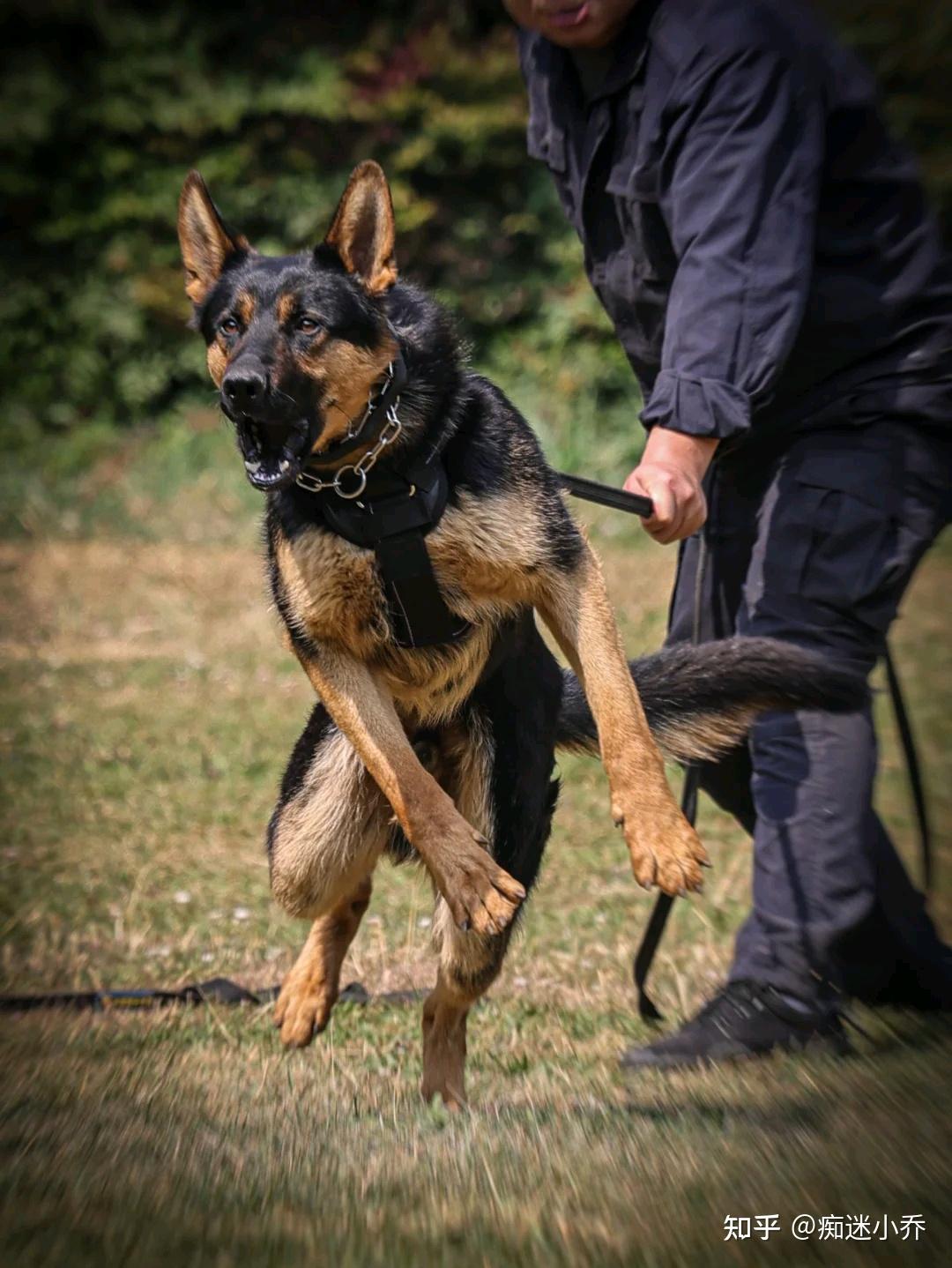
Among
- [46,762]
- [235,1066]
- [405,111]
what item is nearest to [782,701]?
[235,1066]

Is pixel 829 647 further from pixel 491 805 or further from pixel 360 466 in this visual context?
pixel 360 466

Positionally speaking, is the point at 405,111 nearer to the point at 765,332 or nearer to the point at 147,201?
the point at 147,201

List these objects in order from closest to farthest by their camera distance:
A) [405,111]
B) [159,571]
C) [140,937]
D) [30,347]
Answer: [140,937], [159,571], [405,111], [30,347]

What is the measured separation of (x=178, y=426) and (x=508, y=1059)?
32.6ft

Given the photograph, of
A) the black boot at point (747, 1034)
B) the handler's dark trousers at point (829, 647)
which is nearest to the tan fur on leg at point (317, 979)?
the black boot at point (747, 1034)

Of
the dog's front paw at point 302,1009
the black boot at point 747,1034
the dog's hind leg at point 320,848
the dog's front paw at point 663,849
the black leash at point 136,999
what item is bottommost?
the black leash at point 136,999

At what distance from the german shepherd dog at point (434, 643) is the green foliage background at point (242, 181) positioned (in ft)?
28.0

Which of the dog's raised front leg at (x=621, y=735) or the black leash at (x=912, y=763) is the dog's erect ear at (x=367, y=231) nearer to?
the dog's raised front leg at (x=621, y=735)

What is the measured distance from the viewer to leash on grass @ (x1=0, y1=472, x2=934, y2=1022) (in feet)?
12.6

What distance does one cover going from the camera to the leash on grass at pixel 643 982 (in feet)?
12.6

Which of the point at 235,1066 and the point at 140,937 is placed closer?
the point at 235,1066

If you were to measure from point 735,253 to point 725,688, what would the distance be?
1.03 m

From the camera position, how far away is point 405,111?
12.4m

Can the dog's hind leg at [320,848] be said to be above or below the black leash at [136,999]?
above
